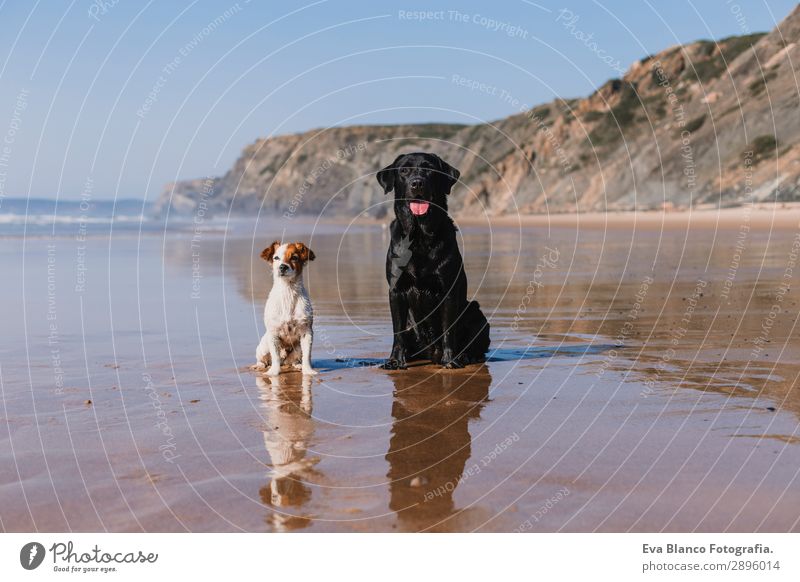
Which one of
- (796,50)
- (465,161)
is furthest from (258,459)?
(465,161)

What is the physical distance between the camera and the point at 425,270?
7941 millimetres

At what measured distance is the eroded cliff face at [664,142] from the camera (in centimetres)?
4984

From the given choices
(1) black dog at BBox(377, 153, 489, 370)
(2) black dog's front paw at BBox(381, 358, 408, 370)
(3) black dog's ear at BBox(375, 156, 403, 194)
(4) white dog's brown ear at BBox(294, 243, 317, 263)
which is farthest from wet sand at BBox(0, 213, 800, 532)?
(3) black dog's ear at BBox(375, 156, 403, 194)

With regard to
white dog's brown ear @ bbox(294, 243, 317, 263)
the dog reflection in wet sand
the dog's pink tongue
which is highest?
the dog's pink tongue

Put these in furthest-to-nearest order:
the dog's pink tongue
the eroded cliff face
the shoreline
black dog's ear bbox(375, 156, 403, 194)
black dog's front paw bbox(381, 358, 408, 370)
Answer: the eroded cliff face < the shoreline < black dog's front paw bbox(381, 358, 408, 370) < black dog's ear bbox(375, 156, 403, 194) < the dog's pink tongue

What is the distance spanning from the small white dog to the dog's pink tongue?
3.45ft

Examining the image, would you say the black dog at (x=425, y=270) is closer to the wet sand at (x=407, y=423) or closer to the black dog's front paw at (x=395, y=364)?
Answer: the black dog's front paw at (x=395, y=364)

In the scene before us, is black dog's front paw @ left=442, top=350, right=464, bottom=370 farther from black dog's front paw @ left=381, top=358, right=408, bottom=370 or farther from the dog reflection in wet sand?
the dog reflection in wet sand

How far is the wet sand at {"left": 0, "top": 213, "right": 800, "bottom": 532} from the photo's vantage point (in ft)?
13.9

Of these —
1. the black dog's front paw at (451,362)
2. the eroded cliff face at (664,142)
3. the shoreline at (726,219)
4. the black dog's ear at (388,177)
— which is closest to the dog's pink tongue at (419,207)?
the black dog's ear at (388,177)

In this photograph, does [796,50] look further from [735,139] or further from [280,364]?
[280,364]

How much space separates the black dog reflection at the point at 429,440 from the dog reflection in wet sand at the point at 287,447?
1.64ft

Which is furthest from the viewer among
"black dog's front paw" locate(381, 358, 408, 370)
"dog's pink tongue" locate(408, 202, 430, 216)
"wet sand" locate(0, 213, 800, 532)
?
"black dog's front paw" locate(381, 358, 408, 370)

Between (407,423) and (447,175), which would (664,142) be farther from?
(407,423)
